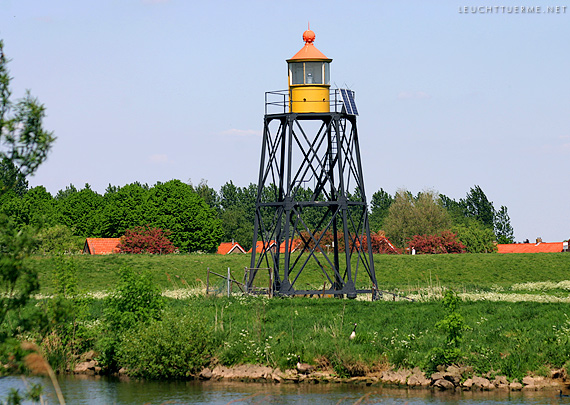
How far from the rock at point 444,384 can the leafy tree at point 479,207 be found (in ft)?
366

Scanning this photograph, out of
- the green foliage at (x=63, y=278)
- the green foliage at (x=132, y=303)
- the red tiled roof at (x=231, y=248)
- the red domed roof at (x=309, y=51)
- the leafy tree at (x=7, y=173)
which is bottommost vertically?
the green foliage at (x=132, y=303)

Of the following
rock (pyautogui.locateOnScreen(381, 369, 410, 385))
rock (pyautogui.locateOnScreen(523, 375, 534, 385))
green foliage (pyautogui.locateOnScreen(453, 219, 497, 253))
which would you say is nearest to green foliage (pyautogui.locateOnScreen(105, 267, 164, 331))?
rock (pyautogui.locateOnScreen(381, 369, 410, 385))

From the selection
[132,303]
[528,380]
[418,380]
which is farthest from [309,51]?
[528,380]

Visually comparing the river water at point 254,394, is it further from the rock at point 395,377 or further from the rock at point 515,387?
the rock at point 395,377

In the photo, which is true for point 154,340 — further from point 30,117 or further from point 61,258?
point 30,117

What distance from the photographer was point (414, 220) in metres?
118

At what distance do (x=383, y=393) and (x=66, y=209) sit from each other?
84.9 meters

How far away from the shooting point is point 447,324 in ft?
89.1

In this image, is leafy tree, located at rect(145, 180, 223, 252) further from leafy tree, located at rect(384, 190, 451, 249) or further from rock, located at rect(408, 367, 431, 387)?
rock, located at rect(408, 367, 431, 387)

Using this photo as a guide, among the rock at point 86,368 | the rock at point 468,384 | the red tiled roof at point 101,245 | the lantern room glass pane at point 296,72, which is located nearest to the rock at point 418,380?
the rock at point 468,384

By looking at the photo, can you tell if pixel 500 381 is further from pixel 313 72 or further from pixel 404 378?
pixel 313 72

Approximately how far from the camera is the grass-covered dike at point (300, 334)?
2739 cm

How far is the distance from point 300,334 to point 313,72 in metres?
14.8

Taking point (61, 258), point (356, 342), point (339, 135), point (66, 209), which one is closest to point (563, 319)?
point (356, 342)
